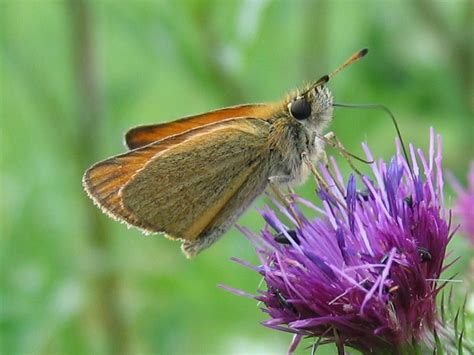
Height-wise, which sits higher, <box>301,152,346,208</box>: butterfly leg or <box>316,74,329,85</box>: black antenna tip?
<box>316,74,329,85</box>: black antenna tip

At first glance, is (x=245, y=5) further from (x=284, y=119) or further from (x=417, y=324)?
(x=417, y=324)

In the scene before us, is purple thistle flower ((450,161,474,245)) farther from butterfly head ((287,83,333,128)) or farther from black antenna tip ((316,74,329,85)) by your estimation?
black antenna tip ((316,74,329,85))

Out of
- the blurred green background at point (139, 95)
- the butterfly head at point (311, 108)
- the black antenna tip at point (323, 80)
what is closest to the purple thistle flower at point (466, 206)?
the blurred green background at point (139, 95)

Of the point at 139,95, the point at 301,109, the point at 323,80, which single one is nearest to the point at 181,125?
the point at 301,109

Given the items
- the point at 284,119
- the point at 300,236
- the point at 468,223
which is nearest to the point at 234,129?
the point at 284,119

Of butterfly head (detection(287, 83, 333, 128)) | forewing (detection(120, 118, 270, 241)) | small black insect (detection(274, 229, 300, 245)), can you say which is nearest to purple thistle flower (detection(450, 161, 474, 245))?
butterfly head (detection(287, 83, 333, 128))

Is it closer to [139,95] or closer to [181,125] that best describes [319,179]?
[181,125]
